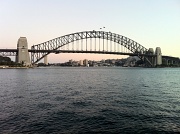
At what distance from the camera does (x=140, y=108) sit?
801 inches

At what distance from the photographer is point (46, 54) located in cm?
12900

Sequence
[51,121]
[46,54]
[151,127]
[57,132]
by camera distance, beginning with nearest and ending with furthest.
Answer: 1. [57,132]
2. [151,127]
3. [51,121]
4. [46,54]

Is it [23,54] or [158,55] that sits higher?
[158,55]

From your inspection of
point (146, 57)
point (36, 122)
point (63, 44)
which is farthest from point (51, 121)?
point (146, 57)

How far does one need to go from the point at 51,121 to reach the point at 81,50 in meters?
115

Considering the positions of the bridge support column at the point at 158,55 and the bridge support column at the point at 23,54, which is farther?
the bridge support column at the point at 158,55

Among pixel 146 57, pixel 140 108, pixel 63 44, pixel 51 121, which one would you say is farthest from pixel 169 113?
pixel 146 57

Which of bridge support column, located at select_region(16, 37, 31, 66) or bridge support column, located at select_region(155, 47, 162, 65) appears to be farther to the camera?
bridge support column, located at select_region(155, 47, 162, 65)

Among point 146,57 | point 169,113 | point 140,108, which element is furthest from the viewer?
point 146,57

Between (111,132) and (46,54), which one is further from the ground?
(46,54)

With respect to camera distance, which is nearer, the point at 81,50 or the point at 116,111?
the point at 116,111

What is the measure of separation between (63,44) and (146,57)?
182 feet

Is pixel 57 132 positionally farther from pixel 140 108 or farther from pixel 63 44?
pixel 63 44

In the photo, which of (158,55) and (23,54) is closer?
(23,54)
